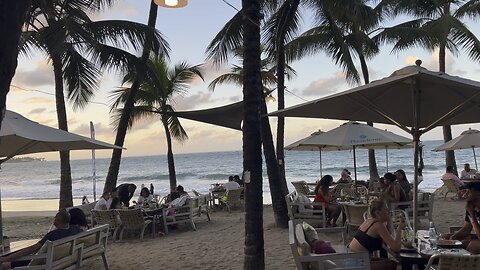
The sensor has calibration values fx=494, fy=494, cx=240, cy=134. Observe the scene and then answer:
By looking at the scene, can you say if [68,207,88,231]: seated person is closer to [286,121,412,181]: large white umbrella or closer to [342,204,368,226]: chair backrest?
[342,204,368,226]: chair backrest

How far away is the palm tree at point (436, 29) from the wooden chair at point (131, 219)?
13.8 metres

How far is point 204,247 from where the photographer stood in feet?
28.5

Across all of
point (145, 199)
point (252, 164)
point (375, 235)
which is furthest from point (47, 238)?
point (145, 199)

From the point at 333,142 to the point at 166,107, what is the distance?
1045 cm

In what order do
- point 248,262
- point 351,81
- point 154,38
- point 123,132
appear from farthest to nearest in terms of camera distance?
point 351,81 → point 123,132 → point 154,38 → point 248,262

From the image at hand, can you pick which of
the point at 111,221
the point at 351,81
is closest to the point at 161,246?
the point at 111,221

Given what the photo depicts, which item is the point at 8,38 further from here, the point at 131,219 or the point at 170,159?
the point at 170,159

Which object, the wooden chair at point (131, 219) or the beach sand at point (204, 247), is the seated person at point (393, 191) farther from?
the wooden chair at point (131, 219)

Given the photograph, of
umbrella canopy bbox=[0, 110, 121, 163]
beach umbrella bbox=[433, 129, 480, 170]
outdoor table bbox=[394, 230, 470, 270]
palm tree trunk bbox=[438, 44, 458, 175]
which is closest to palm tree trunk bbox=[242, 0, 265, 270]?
outdoor table bbox=[394, 230, 470, 270]

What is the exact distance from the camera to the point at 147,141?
39.3 metres

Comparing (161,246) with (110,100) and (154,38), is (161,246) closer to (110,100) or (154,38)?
(154,38)

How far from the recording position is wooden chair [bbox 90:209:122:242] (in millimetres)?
9734

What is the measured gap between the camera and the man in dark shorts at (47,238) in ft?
17.8

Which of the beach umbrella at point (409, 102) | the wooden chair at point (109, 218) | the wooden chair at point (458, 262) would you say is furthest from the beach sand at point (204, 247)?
the wooden chair at point (458, 262)
